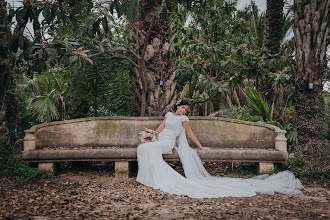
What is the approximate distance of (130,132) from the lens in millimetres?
6027

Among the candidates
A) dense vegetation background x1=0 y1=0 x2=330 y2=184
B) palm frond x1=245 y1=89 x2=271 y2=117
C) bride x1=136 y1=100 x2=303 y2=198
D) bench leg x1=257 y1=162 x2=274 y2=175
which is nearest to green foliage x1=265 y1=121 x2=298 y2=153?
dense vegetation background x1=0 y1=0 x2=330 y2=184

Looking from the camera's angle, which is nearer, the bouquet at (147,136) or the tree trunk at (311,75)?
the bouquet at (147,136)

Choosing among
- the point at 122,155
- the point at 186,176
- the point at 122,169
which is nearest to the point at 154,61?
the point at 122,155

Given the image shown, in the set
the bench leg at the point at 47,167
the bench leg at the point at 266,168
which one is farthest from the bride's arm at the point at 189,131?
the bench leg at the point at 47,167

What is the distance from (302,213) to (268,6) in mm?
7048

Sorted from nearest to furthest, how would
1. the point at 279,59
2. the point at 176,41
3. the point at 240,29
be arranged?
the point at 240,29, the point at 279,59, the point at 176,41

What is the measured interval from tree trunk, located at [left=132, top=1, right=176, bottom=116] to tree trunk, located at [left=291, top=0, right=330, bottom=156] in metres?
2.58

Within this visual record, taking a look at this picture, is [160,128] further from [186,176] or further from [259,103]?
[259,103]

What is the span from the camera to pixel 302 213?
3617 millimetres

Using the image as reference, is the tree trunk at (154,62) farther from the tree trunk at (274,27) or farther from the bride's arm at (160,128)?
the tree trunk at (274,27)

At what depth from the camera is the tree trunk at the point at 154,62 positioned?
6.34 meters

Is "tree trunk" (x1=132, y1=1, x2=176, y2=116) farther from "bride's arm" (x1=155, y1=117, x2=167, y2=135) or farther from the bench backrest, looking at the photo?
"bride's arm" (x1=155, y1=117, x2=167, y2=135)

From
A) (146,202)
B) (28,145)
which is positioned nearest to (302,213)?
(146,202)

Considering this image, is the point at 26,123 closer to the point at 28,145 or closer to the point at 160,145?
the point at 28,145
